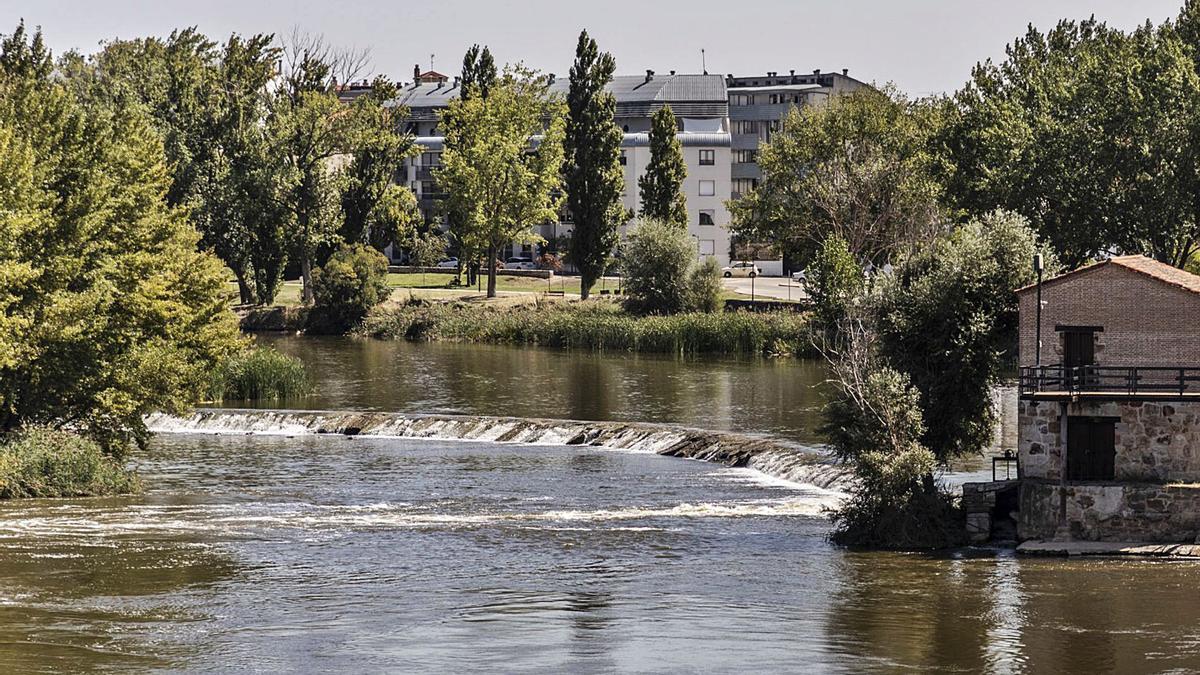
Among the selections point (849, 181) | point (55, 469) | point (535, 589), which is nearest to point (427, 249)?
point (849, 181)

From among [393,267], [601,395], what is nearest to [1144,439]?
[601,395]

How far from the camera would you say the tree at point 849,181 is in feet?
363

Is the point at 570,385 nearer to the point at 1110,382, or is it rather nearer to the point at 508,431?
the point at 508,431

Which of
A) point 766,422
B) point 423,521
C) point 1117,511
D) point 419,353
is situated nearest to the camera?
point 1117,511

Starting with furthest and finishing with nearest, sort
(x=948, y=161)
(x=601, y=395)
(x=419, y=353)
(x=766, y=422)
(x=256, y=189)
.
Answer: (x=256, y=189), (x=419, y=353), (x=948, y=161), (x=601, y=395), (x=766, y=422)

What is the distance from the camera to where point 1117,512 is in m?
42.3

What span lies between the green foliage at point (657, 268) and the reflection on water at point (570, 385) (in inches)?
392

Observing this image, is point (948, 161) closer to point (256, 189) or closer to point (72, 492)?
point (256, 189)

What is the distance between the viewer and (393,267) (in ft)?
508

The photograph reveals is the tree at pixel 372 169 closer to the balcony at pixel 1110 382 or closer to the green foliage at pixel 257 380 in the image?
the green foliage at pixel 257 380

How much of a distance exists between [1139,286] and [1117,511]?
5849mm

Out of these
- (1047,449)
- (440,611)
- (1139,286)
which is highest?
(1139,286)

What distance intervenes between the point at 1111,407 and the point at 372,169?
85.7 metres

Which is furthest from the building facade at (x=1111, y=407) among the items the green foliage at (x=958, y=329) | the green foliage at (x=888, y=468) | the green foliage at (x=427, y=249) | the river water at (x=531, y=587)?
the green foliage at (x=427, y=249)
